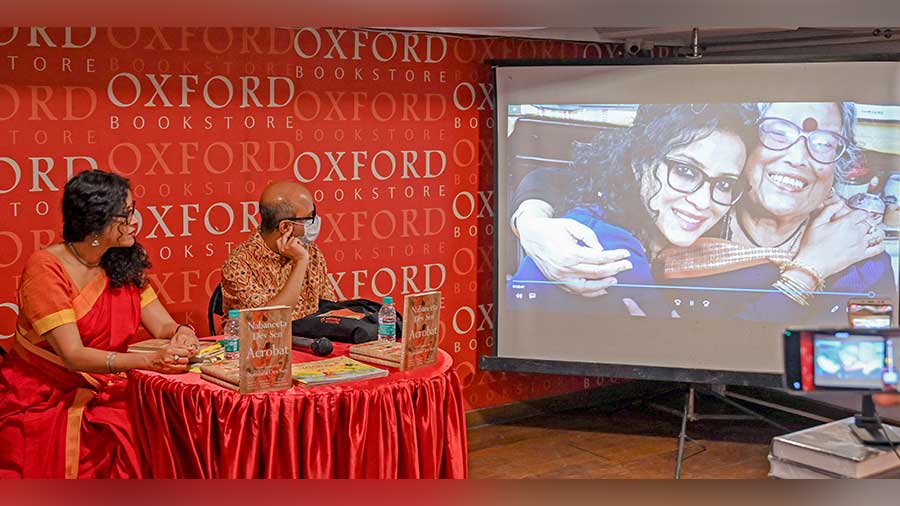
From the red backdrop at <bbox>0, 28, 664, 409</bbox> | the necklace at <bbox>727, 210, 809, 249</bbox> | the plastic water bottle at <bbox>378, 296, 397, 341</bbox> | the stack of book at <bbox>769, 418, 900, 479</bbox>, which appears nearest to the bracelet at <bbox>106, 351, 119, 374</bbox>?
the plastic water bottle at <bbox>378, 296, 397, 341</bbox>

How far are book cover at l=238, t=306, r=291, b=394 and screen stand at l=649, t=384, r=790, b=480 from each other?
2.14m

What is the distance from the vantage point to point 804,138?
3691 mm

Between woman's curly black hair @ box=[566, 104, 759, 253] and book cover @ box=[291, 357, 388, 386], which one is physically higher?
woman's curly black hair @ box=[566, 104, 759, 253]

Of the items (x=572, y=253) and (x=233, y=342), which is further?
(x=572, y=253)

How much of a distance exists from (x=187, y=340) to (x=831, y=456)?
164cm

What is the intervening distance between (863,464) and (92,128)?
108 inches

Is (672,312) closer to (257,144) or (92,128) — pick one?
(257,144)

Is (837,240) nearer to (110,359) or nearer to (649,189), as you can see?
(649,189)

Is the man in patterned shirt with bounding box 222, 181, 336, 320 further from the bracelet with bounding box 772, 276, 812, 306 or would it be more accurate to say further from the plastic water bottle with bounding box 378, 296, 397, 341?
the bracelet with bounding box 772, 276, 812, 306

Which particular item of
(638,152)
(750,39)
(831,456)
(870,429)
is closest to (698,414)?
(638,152)

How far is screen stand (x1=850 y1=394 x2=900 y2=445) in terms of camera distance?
2.49ft

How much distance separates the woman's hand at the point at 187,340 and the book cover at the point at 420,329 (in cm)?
52

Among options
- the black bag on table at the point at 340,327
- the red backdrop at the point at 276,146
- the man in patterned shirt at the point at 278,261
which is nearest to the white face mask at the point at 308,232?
the man in patterned shirt at the point at 278,261

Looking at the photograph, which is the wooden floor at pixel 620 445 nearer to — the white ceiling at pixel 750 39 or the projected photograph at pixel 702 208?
the projected photograph at pixel 702 208
